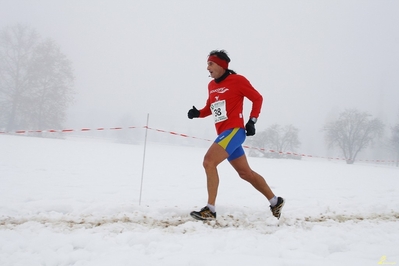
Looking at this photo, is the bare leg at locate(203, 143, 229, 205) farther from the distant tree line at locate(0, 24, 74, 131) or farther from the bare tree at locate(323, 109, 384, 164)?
the bare tree at locate(323, 109, 384, 164)

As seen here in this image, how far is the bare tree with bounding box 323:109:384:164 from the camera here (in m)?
41.4

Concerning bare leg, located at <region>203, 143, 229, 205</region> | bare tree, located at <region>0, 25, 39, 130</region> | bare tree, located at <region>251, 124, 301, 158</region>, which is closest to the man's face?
bare leg, located at <region>203, 143, 229, 205</region>

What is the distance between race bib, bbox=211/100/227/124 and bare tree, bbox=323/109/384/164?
43.4 meters

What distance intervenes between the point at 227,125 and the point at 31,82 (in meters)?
28.6

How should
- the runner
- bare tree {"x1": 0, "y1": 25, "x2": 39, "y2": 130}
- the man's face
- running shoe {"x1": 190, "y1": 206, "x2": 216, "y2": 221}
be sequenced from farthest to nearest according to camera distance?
bare tree {"x1": 0, "y1": 25, "x2": 39, "y2": 130} < the man's face < the runner < running shoe {"x1": 190, "y1": 206, "x2": 216, "y2": 221}

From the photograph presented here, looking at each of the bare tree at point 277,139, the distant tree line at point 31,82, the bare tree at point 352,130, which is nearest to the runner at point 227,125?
the distant tree line at point 31,82

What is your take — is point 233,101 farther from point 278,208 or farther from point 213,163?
point 278,208

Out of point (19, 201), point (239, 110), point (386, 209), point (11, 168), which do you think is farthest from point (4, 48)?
point (386, 209)

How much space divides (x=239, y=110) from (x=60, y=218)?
2.63 m

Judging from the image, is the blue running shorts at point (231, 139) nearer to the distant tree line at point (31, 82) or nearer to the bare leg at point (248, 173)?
the bare leg at point (248, 173)

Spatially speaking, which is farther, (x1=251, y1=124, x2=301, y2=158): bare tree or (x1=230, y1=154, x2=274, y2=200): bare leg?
(x1=251, y1=124, x2=301, y2=158): bare tree

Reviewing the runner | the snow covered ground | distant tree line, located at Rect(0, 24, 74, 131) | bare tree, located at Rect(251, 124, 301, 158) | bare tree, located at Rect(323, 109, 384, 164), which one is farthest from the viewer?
bare tree, located at Rect(251, 124, 301, 158)

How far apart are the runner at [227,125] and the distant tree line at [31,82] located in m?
27.2

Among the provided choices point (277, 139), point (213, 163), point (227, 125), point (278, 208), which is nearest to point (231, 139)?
point (227, 125)
